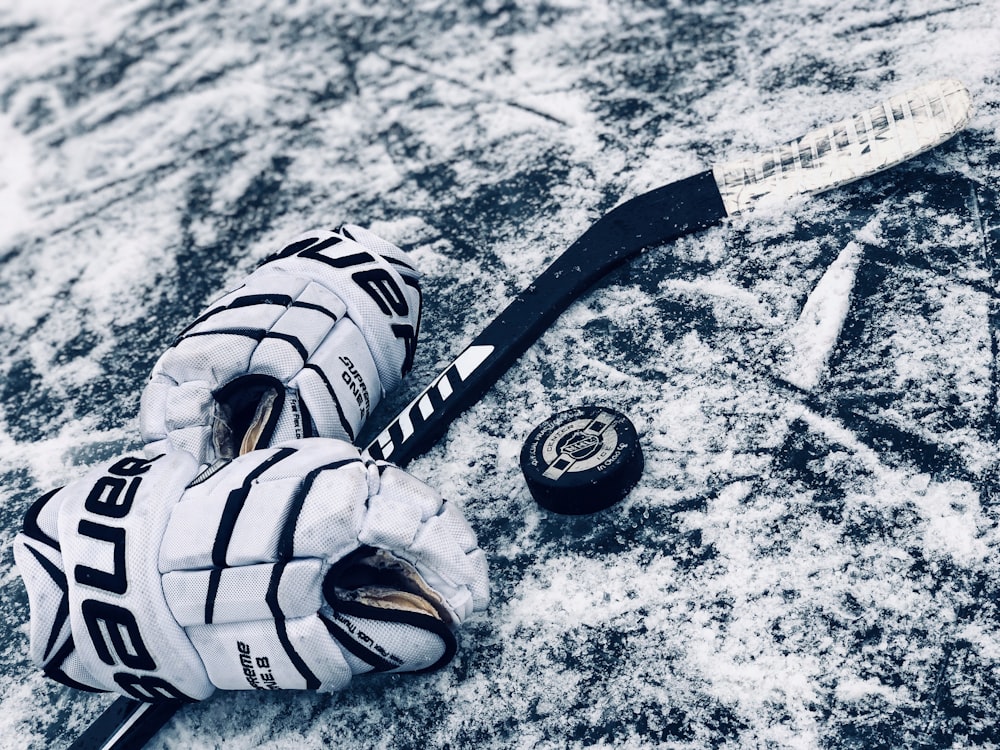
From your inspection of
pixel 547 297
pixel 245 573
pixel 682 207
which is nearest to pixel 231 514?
pixel 245 573

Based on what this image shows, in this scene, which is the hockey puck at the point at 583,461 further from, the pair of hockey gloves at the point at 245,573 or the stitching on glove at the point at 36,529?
the stitching on glove at the point at 36,529

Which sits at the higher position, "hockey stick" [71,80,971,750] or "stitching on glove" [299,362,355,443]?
"stitching on glove" [299,362,355,443]

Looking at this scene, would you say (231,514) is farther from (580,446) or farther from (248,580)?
(580,446)

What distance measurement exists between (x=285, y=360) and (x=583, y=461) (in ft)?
1.76

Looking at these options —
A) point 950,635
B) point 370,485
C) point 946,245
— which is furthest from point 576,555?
point 946,245

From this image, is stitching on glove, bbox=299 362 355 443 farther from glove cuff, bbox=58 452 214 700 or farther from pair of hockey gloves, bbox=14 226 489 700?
glove cuff, bbox=58 452 214 700

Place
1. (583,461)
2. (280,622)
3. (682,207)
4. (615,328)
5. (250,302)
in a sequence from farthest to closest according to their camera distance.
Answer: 1. (682,207)
2. (615,328)
3. (250,302)
4. (583,461)
5. (280,622)

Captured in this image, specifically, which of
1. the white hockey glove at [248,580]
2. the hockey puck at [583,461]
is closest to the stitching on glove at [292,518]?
the white hockey glove at [248,580]

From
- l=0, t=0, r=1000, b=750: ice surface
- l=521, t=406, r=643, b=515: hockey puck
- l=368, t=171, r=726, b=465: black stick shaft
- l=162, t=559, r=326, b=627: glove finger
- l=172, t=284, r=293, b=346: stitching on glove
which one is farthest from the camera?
l=368, t=171, r=726, b=465: black stick shaft

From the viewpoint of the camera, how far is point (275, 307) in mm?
1625

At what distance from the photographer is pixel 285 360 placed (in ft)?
5.04

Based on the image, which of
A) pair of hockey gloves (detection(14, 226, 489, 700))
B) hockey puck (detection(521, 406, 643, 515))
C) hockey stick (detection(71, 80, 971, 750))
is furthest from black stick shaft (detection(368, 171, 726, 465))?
pair of hockey gloves (detection(14, 226, 489, 700))

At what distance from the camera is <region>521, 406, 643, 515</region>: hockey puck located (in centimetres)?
147

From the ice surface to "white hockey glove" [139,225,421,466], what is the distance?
0.22 m
